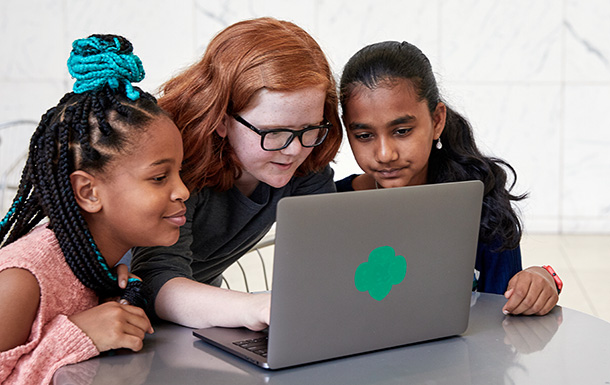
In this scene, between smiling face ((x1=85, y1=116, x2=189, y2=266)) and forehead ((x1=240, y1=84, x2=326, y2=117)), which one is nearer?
smiling face ((x1=85, y1=116, x2=189, y2=266))

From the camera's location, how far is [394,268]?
3.27 feet

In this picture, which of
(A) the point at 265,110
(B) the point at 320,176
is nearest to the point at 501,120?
(B) the point at 320,176

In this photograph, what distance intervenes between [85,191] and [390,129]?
2.33 ft

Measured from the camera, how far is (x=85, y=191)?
44.3 inches

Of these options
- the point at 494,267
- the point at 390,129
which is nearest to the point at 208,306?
the point at 390,129

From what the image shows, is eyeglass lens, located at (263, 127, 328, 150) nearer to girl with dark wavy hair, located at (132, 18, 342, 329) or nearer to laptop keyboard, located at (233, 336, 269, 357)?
girl with dark wavy hair, located at (132, 18, 342, 329)

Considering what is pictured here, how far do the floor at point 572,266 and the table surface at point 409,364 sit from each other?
1.89 meters

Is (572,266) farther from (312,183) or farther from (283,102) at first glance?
(283,102)

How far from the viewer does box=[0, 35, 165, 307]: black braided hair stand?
3.62ft

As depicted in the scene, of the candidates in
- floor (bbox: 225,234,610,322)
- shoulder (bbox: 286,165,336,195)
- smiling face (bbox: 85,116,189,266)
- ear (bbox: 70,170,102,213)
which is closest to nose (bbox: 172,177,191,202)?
smiling face (bbox: 85,116,189,266)

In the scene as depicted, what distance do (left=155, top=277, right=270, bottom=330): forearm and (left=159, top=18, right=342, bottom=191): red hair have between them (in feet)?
0.88

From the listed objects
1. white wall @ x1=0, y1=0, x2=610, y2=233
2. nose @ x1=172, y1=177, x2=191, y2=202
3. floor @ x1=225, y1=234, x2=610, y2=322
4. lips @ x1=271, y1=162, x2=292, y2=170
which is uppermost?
nose @ x1=172, y1=177, x2=191, y2=202

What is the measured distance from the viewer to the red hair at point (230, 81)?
134 centimetres

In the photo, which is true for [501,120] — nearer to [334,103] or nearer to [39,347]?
[334,103]
